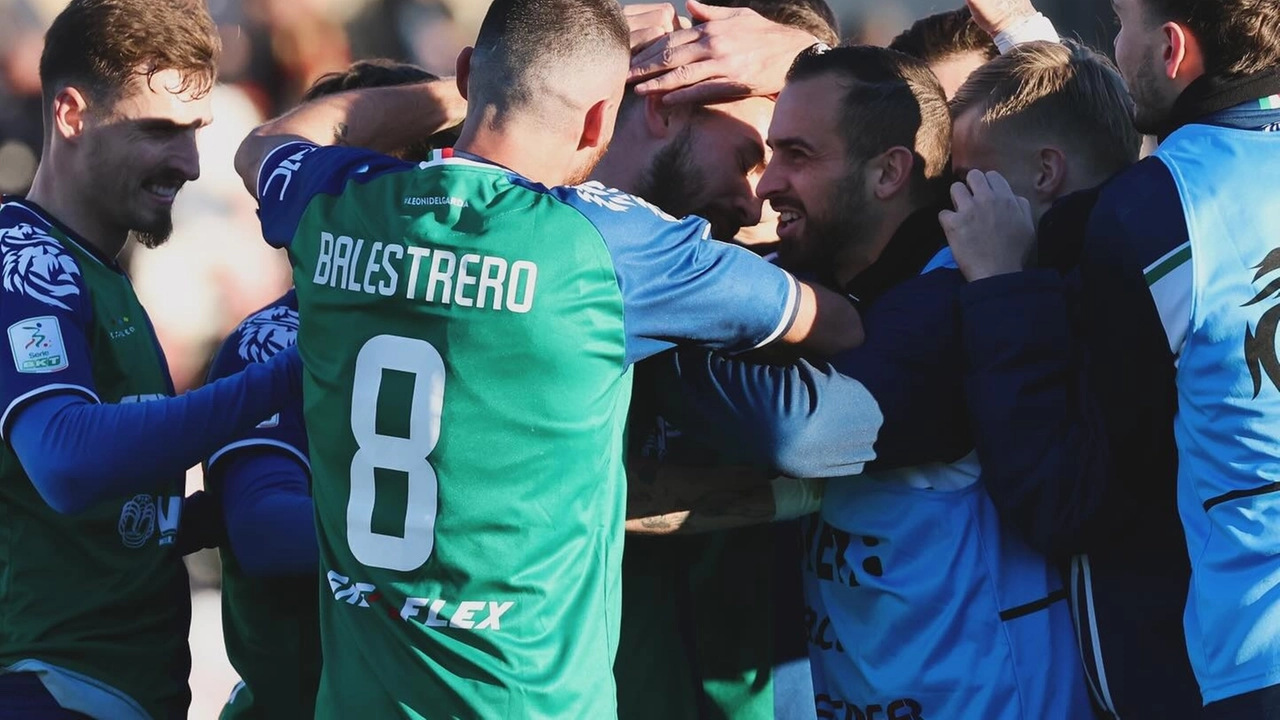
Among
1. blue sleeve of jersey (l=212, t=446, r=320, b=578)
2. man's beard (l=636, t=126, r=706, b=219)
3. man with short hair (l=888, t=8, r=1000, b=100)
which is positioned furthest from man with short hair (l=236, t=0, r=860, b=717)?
man with short hair (l=888, t=8, r=1000, b=100)

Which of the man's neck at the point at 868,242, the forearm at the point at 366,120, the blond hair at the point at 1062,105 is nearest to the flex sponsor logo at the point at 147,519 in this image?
the forearm at the point at 366,120

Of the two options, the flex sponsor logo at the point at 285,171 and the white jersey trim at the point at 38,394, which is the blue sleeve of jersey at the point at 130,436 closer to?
the white jersey trim at the point at 38,394

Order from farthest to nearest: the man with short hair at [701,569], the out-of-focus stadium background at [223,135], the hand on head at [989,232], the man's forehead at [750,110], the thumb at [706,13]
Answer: the out-of-focus stadium background at [223,135] → the man's forehead at [750,110] → the thumb at [706,13] → the man with short hair at [701,569] → the hand on head at [989,232]

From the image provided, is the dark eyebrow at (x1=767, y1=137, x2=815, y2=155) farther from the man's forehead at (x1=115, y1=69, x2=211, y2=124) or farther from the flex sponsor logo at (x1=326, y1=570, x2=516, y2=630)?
the man's forehead at (x1=115, y1=69, x2=211, y2=124)

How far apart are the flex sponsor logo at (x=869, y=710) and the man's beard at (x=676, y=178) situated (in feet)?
4.24

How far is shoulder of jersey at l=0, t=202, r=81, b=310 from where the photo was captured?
2.86 meters

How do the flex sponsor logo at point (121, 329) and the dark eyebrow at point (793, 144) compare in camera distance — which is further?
the flex sponsor logo at point (121, 329)

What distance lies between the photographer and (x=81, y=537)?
2.95 meters

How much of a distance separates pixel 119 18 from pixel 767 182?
1.59 m

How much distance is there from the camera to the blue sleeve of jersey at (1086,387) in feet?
7.72

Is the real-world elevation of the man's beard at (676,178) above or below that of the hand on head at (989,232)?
below

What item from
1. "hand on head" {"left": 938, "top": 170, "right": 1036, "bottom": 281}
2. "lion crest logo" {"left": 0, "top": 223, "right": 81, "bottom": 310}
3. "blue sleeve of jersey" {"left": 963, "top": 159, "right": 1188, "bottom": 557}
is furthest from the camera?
"lion crest logo" {"left": 0, "top": 223, "right": 81, "bottom": 310}

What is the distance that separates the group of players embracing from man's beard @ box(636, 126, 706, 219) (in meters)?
0.17

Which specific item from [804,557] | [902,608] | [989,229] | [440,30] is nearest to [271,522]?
[804,557]
